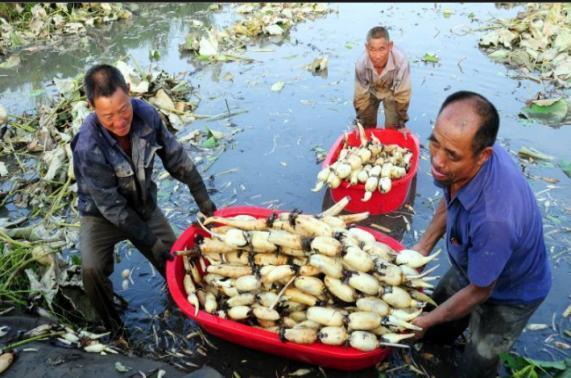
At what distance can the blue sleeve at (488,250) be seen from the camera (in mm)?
2096

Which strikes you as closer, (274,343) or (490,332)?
(490,332)

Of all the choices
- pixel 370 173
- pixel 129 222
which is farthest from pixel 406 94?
pixel 129 222

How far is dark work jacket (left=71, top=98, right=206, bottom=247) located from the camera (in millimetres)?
3113

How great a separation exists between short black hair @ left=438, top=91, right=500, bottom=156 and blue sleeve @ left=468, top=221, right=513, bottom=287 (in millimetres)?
385

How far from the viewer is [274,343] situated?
2.86m

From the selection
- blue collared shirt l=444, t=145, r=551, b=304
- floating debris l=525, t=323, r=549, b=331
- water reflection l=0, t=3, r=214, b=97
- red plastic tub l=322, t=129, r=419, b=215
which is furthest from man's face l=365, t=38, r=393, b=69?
water reflection l=0, t=3, r=214, b=97

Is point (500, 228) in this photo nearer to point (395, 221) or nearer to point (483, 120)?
point (483, 120)

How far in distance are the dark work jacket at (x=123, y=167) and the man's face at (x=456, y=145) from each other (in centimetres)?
217

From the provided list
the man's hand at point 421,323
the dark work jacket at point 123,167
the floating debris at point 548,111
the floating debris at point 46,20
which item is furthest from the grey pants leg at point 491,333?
the floating debris at point 46,20

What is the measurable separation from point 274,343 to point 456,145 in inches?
68.1

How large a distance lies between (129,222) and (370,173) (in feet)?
8.09

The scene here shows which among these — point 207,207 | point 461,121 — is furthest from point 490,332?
point 207,207

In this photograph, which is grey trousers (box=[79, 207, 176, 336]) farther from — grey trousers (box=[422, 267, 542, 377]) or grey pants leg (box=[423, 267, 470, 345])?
grey trousers (box=[422, 267, 542, 377])

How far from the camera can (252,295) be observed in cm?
308
